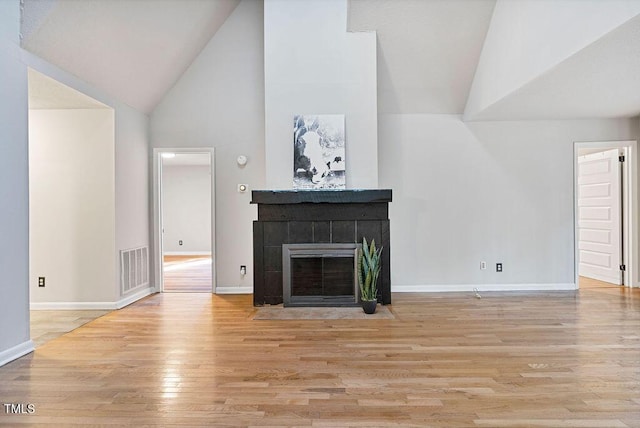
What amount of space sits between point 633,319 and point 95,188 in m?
5.75

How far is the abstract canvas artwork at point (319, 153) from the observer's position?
4.91 metres

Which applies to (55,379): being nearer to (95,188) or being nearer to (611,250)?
(95,188)

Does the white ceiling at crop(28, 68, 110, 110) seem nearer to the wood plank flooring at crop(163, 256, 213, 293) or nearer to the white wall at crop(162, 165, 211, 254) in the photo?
the wood plank flooring at crop(163, 256, 213, 293)

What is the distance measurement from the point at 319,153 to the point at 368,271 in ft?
4.93

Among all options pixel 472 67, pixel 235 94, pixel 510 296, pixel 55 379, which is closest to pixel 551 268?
pixel 510 296

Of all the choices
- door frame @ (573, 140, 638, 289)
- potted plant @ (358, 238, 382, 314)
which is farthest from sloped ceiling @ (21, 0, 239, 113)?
door frame @ (573, 140, 638, 289)

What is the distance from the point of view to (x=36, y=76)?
Answer: 3.54 m

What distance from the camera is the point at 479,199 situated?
18.3 ft

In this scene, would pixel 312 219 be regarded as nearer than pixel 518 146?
Yes

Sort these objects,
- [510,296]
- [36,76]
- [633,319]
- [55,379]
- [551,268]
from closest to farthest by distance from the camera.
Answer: [55,379] → [36,76] → [633,319] → [510,296] → [551,268]

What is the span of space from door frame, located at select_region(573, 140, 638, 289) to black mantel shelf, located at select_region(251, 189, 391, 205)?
9.19 feet

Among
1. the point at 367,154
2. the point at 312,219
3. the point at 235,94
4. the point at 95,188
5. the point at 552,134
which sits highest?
the point at 235,94

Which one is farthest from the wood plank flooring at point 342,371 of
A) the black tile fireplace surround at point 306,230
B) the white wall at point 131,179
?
the white wall at point 131,179

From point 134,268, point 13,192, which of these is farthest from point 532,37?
point 134,268
